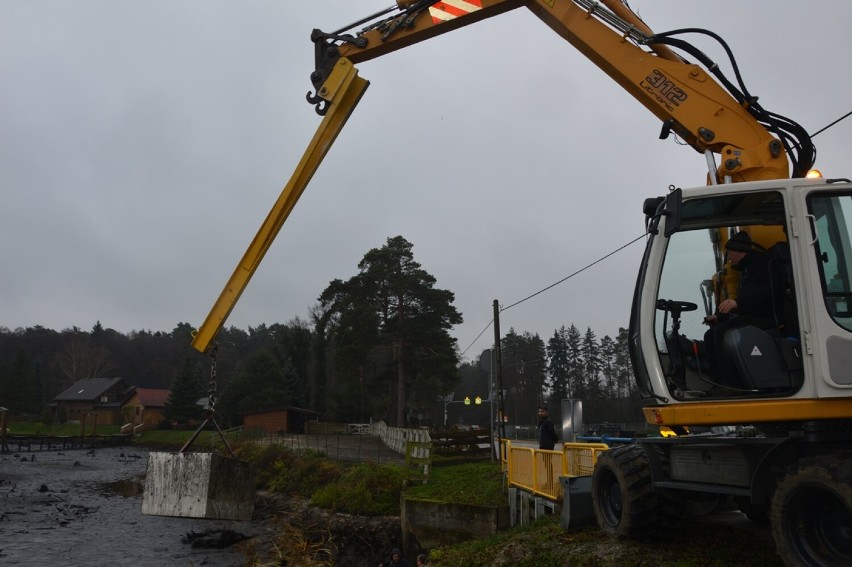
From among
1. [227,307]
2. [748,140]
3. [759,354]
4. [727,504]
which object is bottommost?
[727,504]

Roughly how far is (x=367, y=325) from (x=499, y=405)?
63.3 ft

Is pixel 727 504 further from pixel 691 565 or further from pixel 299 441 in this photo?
pixel 299 441

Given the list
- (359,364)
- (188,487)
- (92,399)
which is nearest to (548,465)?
(188,487)

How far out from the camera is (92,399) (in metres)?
84.1

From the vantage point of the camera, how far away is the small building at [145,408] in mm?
76000

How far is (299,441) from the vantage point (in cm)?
3881

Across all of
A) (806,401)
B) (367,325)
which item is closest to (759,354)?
(806,401)

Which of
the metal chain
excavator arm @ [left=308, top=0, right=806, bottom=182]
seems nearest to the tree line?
the metal chain

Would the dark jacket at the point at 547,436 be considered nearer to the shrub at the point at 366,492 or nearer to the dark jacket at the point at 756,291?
the shrub at the point at 366,492

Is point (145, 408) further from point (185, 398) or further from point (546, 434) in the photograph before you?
point (546, 434)

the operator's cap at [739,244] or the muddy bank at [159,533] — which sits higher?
the operator's cap at [739,244]

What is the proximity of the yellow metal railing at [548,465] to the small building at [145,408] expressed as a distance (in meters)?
69.0

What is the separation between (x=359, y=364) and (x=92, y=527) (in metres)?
21.0

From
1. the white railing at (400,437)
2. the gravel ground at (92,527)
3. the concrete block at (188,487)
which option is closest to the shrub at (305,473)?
the gravel ground at (92,527)
